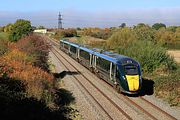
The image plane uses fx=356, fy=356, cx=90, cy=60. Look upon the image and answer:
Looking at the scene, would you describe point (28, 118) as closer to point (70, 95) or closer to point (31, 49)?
point (70, 95)

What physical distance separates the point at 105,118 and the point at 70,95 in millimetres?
5956

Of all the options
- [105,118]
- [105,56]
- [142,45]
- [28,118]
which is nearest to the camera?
[28,118]

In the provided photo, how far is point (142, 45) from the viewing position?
38.2m

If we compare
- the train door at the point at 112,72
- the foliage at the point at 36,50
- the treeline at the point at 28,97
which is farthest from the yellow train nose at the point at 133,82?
the foliage at the point at 36,50

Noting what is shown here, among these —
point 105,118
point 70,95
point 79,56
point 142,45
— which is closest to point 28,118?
point 105,118

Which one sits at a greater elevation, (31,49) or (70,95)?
(31,49)

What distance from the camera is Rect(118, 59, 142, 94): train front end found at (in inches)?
891

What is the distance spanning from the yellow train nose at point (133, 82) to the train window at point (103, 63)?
360cm

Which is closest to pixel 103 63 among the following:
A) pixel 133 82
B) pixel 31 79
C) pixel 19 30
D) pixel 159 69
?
pixel 133 82

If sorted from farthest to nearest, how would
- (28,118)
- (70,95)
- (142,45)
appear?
(142,45), (70,95), (28,118)

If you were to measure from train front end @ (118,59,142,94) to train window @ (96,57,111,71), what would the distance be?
285 cm

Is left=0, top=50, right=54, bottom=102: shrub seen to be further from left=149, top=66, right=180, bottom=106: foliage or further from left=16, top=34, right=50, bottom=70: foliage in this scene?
left=149, top=66, right=180, bottom=106: foliage

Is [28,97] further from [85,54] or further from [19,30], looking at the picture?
[19,30]

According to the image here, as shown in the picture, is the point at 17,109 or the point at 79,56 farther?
the point at 79,56
